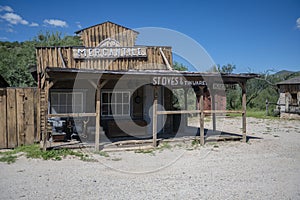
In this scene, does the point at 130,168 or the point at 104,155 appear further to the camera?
the point at 104,155

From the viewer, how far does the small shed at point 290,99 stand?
22.5 meters

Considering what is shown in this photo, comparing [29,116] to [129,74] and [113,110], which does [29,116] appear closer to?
[113,110]

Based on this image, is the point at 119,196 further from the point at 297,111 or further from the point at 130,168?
the point at 297,111

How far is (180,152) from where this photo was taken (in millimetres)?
8594

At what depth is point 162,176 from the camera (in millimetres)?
5996

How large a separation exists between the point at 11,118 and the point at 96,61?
16.0 feet

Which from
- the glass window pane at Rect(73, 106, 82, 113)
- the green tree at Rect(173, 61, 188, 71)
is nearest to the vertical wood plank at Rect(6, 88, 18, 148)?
the glass window pane at Rect(73, 106, 82, 113)

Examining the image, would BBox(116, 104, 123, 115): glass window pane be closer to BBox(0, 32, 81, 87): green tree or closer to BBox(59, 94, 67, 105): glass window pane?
BBox(59, 94, 67, 105): glass window pane

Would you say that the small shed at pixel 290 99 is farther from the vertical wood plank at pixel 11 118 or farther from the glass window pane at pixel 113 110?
the vertical wood plank at pixel 11 118

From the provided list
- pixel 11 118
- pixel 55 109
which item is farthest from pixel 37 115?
pixel 55 109

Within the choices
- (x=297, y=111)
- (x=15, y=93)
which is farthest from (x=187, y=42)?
(x=297, y=111)

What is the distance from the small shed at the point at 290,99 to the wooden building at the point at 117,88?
13.4 m

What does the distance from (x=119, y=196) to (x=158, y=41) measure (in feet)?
34.0

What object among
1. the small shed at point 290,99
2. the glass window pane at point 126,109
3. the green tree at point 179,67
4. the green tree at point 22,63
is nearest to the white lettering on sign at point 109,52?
the glass window pane at point 126,109
